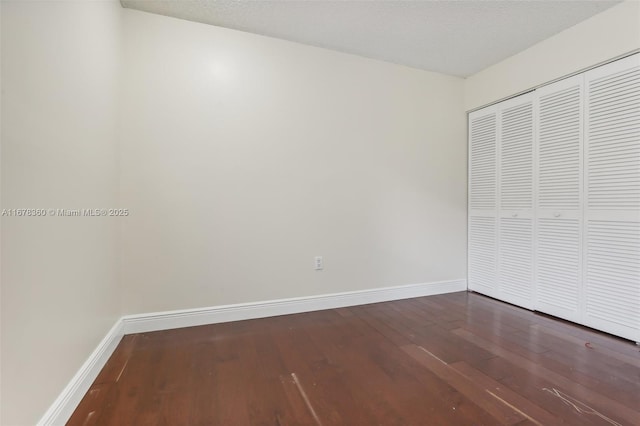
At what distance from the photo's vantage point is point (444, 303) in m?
2.83

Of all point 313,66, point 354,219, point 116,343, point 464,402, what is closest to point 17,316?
point 116,343

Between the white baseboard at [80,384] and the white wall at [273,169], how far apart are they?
0.36 m

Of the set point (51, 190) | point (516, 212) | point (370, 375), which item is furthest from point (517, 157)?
point (51, 190)

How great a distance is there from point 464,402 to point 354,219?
1671 mm

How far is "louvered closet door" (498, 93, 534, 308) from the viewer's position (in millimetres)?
2650

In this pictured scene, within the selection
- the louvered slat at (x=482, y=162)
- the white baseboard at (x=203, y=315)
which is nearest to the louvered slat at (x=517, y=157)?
the louvered slat at (x=482, y=162)

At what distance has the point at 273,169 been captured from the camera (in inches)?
97.5

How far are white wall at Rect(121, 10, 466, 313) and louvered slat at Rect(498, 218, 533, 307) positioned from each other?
0.49 meters

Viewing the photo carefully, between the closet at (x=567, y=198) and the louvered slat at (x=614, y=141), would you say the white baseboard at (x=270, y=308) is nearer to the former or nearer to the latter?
the closet at (x=567, y=198)

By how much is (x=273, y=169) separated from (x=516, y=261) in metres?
2.48

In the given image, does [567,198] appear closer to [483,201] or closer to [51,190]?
[483,201]

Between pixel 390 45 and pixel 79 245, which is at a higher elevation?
pixel 390 45

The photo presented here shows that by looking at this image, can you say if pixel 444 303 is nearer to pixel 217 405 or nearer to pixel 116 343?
pixel 217 405

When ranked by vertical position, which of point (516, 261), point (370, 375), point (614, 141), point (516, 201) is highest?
point (614, 141)
